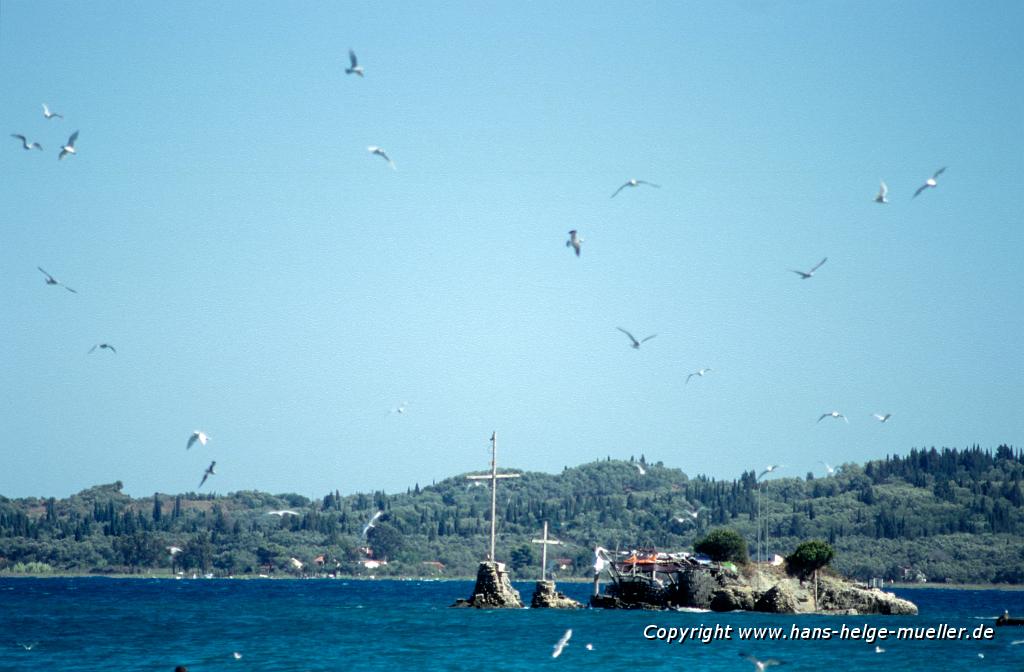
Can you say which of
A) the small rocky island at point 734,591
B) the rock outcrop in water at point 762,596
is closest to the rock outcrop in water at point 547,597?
the small rocky island at point 734,591

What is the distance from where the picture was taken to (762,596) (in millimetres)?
92125

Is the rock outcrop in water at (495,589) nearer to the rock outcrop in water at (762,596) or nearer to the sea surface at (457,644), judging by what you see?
the sea surface at (457,644)

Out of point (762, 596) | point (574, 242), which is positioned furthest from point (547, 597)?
point (574, 242)

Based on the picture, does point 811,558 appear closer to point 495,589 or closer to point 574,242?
point 495,589

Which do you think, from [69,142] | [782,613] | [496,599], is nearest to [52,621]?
[496,599]

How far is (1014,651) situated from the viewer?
6581cm

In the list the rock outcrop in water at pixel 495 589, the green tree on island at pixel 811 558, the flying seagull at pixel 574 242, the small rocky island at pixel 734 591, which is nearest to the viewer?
the flying seagull at pixel 574 242

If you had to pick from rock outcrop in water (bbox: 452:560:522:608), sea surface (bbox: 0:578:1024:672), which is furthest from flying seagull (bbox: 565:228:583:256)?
rock outcrop in water (bbox: 452:560:522:608)

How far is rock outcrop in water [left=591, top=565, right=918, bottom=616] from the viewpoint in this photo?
9188 cm

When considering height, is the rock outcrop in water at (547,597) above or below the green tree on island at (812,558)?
below

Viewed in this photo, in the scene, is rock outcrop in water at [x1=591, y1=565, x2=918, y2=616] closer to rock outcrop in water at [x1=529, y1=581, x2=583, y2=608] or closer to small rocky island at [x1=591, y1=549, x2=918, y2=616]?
small rocky island at [x1=591, y1=549, x2=918, y2=616]

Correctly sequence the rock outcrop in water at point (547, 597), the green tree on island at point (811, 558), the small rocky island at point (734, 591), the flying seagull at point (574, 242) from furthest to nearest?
the green tree on island at point (811, 558), the rock outcrop in water at point (547, 597), the small rocky island at point (734, 591), the flying seagull at point (574, 242)

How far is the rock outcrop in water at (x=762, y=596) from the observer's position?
9188 centimetres

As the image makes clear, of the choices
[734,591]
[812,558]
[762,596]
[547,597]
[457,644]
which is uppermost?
[812,558]
